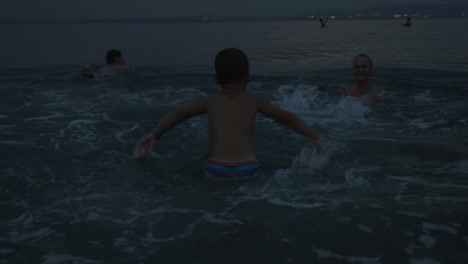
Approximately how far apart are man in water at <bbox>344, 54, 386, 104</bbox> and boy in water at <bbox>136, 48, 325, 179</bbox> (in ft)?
14.3

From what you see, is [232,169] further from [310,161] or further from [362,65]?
[362,65]

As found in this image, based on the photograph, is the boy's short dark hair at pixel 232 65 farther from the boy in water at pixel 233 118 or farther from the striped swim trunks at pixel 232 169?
the striped swim trunks at pixel 232 169

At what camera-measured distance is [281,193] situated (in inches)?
146

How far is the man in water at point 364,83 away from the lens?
7.86m

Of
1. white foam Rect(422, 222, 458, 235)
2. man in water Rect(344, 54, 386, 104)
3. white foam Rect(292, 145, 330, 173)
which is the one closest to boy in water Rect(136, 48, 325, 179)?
white foam Rect(292, 145, 330, 173)

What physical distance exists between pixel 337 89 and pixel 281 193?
5883 mm

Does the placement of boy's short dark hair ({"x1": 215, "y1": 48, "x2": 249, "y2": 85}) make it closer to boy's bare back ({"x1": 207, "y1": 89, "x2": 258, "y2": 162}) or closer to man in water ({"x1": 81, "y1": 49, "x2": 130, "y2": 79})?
boy's bare back ({"x1": 207, "y1": 89, "x2": 258, "y2": 162})

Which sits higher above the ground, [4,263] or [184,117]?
[184,117]

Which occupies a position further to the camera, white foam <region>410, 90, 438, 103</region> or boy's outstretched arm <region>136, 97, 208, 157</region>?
white foam <region>410, 90, 438, 103</region>

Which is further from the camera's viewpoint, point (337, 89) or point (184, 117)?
point (337, 89)

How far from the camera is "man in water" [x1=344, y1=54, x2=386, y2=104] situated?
7863 mm

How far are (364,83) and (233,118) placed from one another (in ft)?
16.8

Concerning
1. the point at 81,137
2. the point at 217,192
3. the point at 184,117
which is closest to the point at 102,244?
the point at 217,192

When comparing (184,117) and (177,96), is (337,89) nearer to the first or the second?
(177,96)
